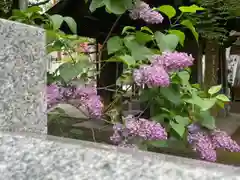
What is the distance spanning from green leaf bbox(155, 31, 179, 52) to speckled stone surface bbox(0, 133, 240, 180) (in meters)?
0.91

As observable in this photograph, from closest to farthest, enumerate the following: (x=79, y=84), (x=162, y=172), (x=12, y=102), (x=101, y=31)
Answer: (x=162, y=172) < (x=12, y=102) < (x=79, y=84) < (x=101, y=31)

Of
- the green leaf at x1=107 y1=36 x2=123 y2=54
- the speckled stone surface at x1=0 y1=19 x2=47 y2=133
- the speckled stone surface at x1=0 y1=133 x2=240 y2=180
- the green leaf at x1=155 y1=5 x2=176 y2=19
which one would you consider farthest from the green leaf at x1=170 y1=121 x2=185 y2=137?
the speckled stone surface at x1=0 y1=133 x2=240 y2=180

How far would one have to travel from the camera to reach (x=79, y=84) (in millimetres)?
1695

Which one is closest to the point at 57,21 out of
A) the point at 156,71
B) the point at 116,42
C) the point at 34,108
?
the point at 116,42

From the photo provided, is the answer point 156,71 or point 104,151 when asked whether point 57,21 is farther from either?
point 104,151

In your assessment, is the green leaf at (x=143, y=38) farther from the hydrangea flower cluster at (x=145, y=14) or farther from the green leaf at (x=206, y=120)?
the green leaf at (x=206, y=120)

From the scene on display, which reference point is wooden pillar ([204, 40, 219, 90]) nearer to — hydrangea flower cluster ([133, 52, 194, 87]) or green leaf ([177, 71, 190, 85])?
green leaf ([177, 71, 190, 85])

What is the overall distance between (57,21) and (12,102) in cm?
82

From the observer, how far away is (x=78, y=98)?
1616 millimetres

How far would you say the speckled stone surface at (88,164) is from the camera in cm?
72

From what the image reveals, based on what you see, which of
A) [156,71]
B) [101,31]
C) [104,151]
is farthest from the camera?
[101,31]

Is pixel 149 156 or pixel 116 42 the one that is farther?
pixel 116 42

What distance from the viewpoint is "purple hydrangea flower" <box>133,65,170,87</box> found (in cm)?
145

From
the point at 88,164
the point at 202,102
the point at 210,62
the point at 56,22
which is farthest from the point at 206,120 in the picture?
the point at 210,62
